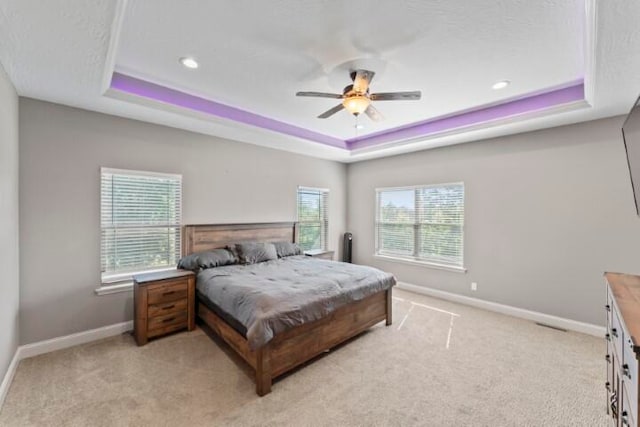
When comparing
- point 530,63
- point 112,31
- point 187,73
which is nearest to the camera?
point 112,31

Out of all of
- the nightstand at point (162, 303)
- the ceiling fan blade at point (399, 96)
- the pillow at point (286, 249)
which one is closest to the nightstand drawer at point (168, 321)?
the nightstand at point (162, 303)

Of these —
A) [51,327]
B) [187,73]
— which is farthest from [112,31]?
[51,327]

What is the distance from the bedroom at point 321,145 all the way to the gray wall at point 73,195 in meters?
0.02

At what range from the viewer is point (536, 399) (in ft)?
7.16

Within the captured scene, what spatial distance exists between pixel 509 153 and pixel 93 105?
17.2ft

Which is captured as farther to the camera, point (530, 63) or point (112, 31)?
point (530, 63)

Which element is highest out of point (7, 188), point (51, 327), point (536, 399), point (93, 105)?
point (93, 105)

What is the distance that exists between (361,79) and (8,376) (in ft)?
13.1

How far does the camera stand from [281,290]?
271 cm

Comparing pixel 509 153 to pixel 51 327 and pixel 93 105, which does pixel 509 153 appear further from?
pixel 51 327

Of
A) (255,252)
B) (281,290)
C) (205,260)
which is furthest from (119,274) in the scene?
(281,290)

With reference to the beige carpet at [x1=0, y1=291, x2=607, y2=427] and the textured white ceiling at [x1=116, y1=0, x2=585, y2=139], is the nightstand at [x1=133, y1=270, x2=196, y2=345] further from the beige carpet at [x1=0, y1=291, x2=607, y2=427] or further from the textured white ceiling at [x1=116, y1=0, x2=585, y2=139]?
the textured white ceiling at [x1=116, y1=0, x2=585, y2=139]

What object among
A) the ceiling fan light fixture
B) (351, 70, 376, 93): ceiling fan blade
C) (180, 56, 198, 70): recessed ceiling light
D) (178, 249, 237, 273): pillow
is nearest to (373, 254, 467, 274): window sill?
(178, 249, 237, 273): pillow

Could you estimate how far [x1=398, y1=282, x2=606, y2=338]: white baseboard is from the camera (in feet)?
10.9
